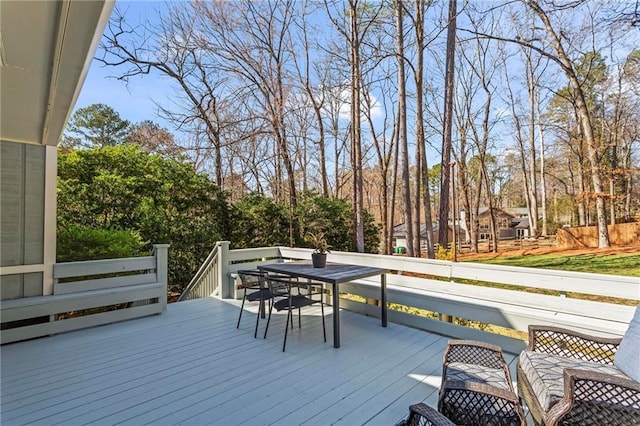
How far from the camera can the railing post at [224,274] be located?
16.8 ft

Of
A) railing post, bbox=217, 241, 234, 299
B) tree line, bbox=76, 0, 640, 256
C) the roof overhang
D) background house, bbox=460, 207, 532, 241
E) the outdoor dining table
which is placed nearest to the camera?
the roof overhang

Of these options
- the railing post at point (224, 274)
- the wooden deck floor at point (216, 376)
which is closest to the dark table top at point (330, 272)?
the wooden deck floor at point (216, 376)

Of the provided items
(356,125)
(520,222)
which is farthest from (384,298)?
(520,222)

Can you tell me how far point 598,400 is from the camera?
146 cm

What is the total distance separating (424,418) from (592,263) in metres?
11.0

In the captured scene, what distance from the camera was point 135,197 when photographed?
6543 mm

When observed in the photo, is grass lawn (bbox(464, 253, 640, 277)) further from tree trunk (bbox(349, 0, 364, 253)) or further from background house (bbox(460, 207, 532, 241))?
background house (bbox(460, 207, 532, 241))

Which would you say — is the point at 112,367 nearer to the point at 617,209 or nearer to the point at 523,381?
the point at 523,381

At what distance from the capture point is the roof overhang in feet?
5.07

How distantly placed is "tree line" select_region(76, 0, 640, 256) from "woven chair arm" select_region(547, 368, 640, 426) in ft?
17.4

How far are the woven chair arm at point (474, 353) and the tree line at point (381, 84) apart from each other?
5209 mm

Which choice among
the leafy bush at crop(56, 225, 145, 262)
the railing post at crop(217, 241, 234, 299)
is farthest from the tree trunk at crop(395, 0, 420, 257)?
the leafy bush at crop(56, 225, 145, 262)

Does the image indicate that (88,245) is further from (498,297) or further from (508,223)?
(508,223)

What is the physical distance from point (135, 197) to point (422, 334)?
5.98 meters
